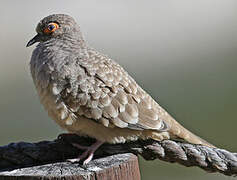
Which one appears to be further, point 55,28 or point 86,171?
point 55,28

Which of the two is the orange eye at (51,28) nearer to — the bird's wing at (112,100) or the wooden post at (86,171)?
the bird's wing at (112,100)

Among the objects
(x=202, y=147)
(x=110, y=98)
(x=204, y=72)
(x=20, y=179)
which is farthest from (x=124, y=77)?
(x=204, y=72)

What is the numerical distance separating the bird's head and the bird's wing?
0.62 metres

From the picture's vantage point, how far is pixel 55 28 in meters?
5.94

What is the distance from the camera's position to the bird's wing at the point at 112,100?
5.09 metres

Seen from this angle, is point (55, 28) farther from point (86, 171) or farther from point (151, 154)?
point (86, 171)

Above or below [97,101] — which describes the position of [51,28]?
above

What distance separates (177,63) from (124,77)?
10.8 metres

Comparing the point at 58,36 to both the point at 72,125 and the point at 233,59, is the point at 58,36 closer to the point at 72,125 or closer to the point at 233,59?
the point at 72,125

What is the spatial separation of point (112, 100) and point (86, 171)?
919 millimetres

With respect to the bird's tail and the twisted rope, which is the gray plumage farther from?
the twisted rope

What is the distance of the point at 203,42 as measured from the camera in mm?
17453

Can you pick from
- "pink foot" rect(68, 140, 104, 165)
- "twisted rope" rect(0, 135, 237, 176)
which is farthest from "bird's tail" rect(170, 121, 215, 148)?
"pink foot" rect(68, 140, 104, 165)

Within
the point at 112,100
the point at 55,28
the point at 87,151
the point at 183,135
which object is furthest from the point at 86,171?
the point at 55,28
